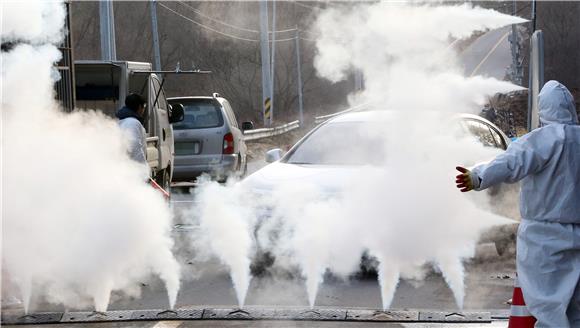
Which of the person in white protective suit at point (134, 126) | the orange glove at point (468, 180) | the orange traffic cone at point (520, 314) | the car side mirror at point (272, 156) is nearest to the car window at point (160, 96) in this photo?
the car side mirror at point (272, 156)

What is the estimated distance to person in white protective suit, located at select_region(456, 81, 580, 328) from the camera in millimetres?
5516

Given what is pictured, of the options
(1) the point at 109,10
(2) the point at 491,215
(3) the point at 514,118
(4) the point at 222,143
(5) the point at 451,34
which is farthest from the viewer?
(3) the point at 514,118

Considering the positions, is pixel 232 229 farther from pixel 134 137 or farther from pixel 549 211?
pixel 549 211

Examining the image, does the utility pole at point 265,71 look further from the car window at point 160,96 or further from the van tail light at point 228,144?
the car window at point 160,96

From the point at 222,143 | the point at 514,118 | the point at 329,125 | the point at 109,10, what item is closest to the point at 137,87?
the point at 329,125

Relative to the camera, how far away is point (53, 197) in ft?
27.7

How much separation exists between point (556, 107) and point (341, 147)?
4.80 metres

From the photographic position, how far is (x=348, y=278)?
29.9 feet

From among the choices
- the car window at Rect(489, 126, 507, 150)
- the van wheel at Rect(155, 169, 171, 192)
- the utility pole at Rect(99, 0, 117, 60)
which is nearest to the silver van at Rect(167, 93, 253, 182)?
the van wheel at Rect(155, 169, 171, 192)

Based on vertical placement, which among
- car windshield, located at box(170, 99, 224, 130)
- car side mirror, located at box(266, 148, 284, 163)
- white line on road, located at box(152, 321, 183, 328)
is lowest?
white line on road, located at box(152, 321, 183, 328)

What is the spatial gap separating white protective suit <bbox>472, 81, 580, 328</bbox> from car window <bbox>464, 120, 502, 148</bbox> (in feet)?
15.6

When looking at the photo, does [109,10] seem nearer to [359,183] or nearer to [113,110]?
[113,110]

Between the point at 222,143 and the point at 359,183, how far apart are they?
9.09 meters

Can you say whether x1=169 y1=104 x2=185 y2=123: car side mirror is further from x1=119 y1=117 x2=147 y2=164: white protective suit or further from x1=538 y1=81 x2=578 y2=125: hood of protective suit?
x1=538 y1=81 x2=578 y2=125: hood of protective suit
